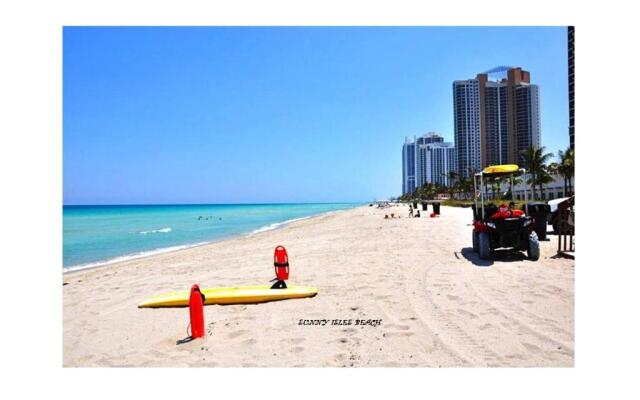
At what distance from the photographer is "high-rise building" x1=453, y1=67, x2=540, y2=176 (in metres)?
5.41

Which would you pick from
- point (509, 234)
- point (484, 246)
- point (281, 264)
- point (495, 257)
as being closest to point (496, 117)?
point (509, 234)

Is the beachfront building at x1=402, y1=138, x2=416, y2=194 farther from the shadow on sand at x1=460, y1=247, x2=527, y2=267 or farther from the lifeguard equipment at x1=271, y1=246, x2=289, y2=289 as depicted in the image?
the lifeguard equipment at x1=271, y1=246, x2=289, y2=289

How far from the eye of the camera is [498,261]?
6152mm

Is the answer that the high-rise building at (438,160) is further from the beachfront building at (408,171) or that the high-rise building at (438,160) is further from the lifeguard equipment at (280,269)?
the lifeguard equipment at (280,269)

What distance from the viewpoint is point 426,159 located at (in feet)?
30.8

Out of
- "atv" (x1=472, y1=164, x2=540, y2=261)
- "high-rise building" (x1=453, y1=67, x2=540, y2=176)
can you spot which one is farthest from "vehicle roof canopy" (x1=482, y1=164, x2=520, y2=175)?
"high-rise building" (x1=453, y1=67, x2=540, y2=176)

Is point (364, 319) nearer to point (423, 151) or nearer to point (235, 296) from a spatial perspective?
point (235, 296)

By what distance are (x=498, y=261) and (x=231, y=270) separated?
4317 mm

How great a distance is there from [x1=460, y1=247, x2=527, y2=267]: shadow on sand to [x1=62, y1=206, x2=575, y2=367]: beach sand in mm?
59

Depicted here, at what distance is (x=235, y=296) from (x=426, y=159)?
6.44 m

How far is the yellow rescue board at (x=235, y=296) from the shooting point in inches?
169
